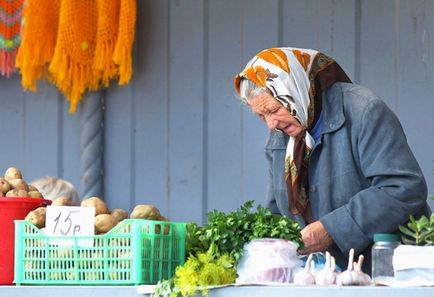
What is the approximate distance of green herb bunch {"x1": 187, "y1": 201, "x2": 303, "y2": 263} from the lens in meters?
2.56

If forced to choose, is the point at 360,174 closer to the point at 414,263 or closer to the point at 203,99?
the point at 414,263

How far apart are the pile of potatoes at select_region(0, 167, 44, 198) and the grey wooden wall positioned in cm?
160

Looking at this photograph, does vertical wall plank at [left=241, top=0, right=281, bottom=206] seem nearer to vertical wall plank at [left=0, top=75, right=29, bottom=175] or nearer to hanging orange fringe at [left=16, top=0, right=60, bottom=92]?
hanging orange fringe at [left=16, top=0, right=60, bottom=92]

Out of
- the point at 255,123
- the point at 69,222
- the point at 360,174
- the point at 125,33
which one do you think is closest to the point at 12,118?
the point at 125,33

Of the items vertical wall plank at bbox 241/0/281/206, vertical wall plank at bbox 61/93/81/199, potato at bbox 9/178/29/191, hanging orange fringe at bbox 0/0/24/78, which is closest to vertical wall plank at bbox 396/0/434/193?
vertical wall plank at bbox 241/0/281/206

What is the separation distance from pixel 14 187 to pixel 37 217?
285 mm

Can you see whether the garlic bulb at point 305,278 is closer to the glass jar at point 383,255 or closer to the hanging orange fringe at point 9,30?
the glass jar at point 383,255

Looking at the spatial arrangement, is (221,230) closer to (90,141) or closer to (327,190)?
(327,190)

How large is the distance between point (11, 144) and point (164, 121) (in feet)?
2.25

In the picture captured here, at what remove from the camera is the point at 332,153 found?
3229 millimetres

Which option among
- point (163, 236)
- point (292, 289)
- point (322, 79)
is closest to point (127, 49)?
point (322, 79)

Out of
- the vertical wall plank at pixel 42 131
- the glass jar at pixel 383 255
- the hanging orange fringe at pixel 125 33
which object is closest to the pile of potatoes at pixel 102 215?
the glass jar at pixel 383 255

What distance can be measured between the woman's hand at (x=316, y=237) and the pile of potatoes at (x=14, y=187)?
30.2 inches

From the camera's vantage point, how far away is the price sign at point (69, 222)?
254cm
